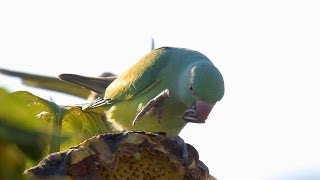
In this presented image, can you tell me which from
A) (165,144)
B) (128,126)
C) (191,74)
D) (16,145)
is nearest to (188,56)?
(191,74)

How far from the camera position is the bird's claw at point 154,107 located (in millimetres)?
4469

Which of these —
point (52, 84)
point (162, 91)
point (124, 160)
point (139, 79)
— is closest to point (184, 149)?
point (124, 160)

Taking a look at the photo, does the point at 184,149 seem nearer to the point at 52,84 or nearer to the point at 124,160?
the point at 124,160

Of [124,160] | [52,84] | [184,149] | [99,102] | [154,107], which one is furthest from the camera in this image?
[99,102]

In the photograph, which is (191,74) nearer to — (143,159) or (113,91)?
(113,91)

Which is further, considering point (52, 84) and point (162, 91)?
point (162, 91)

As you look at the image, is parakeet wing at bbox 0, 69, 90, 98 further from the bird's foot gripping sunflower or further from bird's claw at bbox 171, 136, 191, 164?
bird's claw at bbox 171, 136, 191, 164

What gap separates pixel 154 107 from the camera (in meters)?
4.61

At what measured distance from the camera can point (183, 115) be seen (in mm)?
4684

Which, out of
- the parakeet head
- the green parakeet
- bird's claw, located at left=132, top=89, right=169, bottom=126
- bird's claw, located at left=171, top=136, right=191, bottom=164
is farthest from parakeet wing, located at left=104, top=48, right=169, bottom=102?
bird's claw, located at left=171, top=136, right=191, bottom=164

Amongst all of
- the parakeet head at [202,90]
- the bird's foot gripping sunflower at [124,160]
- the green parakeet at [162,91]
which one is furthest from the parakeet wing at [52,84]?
the parakeet head at [202,90]

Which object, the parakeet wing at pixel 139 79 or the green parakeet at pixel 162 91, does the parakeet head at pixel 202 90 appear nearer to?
the green parakeet at pixel 162 91

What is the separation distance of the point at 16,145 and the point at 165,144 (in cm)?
152

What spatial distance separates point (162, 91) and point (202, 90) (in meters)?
0.48
